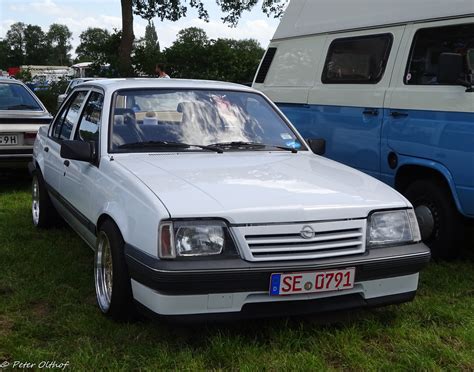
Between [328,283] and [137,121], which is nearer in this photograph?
[328,283]

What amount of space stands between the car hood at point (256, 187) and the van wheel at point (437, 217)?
1218mm

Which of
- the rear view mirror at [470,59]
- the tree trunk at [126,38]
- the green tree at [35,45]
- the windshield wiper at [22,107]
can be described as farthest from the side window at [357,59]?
the green tree at [35,45]

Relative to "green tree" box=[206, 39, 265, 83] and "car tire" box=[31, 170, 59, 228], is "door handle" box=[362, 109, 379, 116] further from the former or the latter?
"green tree" box=[206, 39, 265, 83]

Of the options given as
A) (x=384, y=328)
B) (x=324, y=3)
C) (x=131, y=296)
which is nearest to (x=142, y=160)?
(x=131, y=296)

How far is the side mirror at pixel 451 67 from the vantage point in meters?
4.39

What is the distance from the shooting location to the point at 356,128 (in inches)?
217

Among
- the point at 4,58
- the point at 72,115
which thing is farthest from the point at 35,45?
the point at 72,115

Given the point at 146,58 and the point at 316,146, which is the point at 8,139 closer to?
the point at 316,146

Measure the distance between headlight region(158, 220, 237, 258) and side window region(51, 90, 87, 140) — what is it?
2.29 metres

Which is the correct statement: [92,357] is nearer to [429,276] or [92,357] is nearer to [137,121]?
[137,121]

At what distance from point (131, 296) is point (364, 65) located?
11.3ft

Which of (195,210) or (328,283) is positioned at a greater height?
(195,210)

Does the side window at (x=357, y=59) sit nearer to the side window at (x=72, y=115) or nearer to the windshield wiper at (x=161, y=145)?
the windshield wiper at (x=161, y=145)

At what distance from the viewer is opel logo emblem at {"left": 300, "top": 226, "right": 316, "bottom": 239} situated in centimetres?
296
